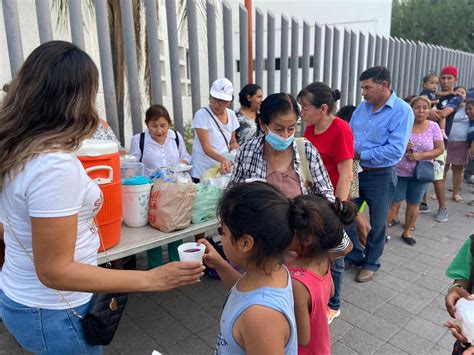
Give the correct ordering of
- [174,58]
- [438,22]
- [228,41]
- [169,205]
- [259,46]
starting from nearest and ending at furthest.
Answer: [169,205] < [174,58] < [228,41] < [259,46] < [438,22]

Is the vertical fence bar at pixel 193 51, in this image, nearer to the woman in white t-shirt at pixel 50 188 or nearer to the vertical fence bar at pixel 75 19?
the vertical fence bar at pixel 75 19

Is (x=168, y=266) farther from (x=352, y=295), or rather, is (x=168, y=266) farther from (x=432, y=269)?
(x=432, y=269)

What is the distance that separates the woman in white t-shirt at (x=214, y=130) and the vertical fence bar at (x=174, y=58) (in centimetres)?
33

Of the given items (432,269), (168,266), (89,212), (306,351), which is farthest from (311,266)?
(432,269)

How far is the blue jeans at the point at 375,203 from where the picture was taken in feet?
11.6

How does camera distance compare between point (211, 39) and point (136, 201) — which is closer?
point (136, 201)

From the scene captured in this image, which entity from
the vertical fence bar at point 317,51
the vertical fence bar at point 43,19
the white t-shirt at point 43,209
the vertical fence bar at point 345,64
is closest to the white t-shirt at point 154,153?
the vertical fence bar at point 43,19

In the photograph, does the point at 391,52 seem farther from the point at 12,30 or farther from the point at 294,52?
the point at 12,30

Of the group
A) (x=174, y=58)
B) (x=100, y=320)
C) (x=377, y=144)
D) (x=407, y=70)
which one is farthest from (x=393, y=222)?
(x=100, y=320)

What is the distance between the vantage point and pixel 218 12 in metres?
4.55

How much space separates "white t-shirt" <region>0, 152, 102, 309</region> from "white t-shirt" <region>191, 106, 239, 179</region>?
2574mm

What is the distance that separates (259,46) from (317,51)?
4.52 feet

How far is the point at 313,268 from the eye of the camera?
1.68 m

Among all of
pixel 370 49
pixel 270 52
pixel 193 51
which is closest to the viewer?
pixel 193 51
